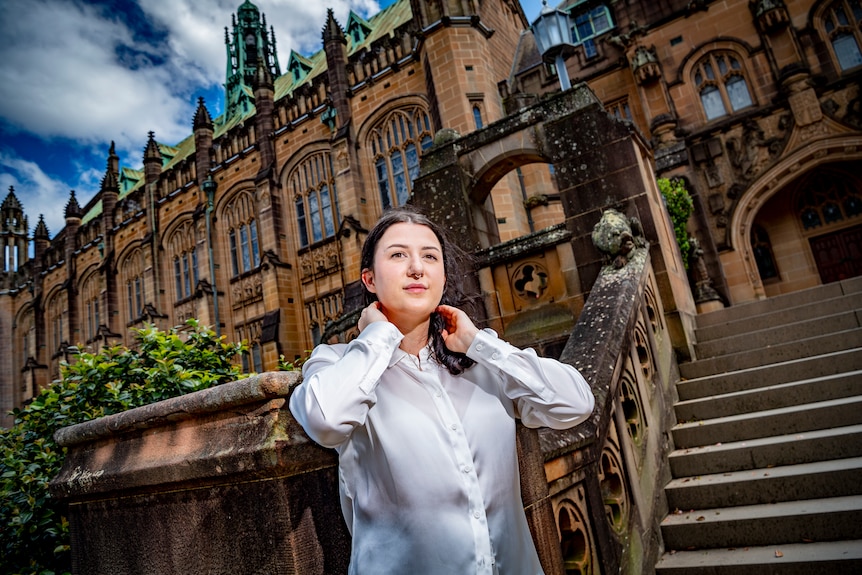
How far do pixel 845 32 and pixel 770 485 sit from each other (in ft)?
45.4

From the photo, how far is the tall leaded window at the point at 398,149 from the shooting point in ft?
55.1

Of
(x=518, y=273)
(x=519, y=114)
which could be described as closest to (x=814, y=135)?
(x=519, y=114)

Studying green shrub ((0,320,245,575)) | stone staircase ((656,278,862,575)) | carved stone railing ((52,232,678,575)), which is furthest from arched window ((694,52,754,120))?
green shrub ((0,320,245,575))

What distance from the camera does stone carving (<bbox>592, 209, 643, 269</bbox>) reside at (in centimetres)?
437

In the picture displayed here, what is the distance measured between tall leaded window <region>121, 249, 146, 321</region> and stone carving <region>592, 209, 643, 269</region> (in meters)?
26.6

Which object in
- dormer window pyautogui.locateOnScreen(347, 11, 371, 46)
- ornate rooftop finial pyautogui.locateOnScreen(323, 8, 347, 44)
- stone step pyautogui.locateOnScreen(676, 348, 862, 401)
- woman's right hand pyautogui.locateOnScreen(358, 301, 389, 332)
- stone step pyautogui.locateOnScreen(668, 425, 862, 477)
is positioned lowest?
stone step pyautogui.locateOnScreen(668, 425, 862, 477)

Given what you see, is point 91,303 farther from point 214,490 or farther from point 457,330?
point 457,330

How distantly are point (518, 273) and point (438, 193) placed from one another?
5.12ft

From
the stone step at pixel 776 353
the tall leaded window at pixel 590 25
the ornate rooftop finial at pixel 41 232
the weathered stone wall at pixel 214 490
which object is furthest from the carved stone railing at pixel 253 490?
the ornate rooftop finial at pixel 41 232

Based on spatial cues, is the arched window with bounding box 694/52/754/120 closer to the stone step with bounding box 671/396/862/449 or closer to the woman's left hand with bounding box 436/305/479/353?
the stone step with bounding box 671/396/862/449

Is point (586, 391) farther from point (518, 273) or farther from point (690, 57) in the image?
point (690, 57)

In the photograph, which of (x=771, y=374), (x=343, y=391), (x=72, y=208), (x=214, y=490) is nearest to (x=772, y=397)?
(x=771, y=374)

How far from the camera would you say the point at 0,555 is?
2.89 m

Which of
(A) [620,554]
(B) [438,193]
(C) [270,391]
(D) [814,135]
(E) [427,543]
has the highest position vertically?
(D) [814,135]
